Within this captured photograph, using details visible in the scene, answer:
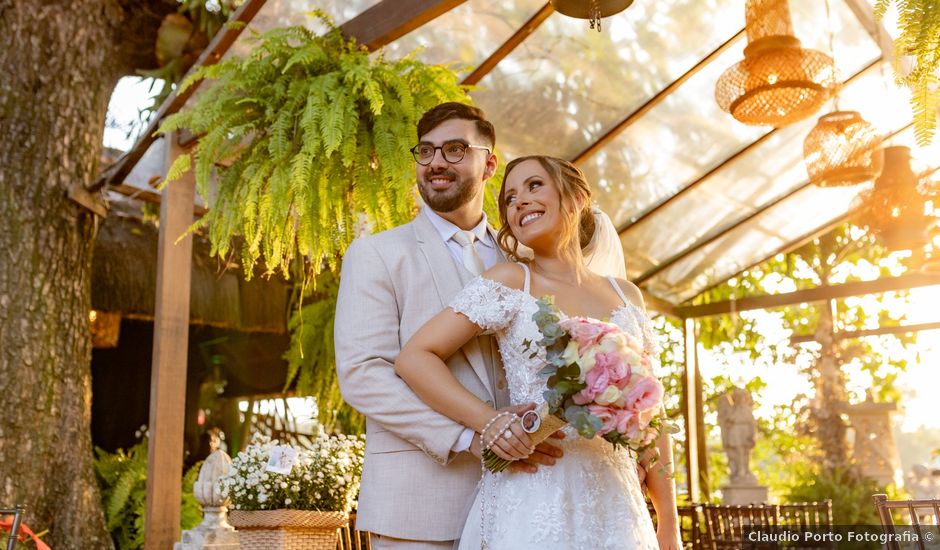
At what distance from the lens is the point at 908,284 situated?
7.00 metres

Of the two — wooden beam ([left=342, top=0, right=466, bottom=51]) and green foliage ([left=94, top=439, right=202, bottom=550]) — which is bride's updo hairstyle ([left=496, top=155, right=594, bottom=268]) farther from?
green foliage ([left=94, top=439, right=202, bottom=550])

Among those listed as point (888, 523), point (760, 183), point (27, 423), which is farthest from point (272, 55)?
point (760, 183)

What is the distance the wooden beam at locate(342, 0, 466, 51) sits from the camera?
346 centimetres

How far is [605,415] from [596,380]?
0.22ft

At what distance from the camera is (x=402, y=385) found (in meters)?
1.86

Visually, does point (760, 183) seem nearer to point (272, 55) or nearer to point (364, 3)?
point (364, 3)

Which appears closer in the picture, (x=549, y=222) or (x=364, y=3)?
(x=549, y=222)

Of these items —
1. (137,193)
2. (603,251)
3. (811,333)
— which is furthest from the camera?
(811,333)

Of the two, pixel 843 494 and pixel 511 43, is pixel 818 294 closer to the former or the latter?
pixel 843 494

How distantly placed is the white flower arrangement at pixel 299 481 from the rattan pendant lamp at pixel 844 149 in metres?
3.09

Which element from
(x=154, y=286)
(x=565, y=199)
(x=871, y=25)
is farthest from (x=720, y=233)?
(x=565, y=199)

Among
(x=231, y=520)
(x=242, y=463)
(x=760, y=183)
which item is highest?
(x=760, y=183)

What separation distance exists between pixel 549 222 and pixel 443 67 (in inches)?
69.2

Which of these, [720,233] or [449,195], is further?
[720,233]
